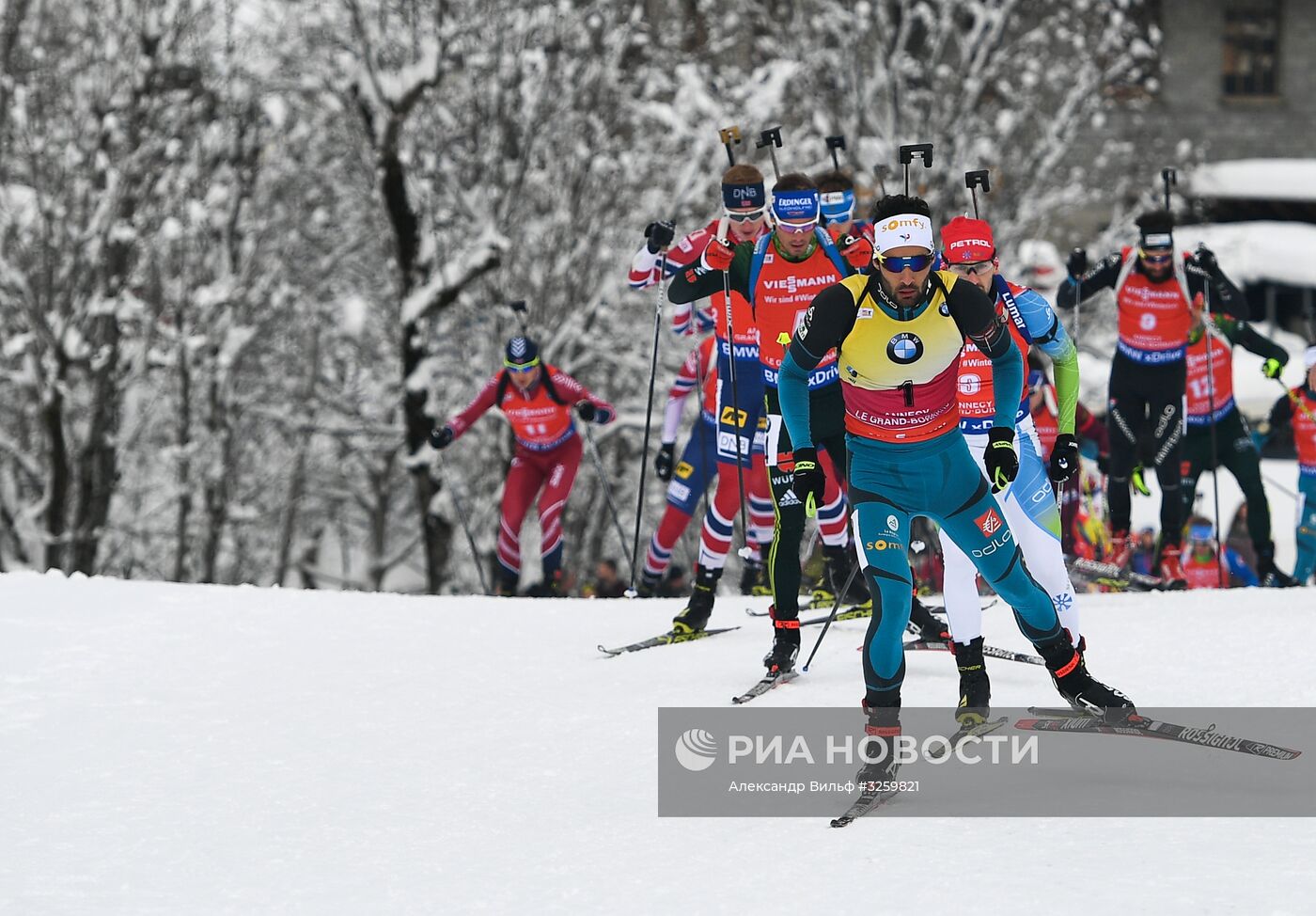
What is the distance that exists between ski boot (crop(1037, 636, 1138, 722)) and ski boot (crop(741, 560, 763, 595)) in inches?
179

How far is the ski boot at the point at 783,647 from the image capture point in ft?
23.6

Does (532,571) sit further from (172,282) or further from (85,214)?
(172,282)

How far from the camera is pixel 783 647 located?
722 centimetres

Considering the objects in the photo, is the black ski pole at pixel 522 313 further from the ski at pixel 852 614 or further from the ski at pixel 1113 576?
the ski at pixel 1113 576

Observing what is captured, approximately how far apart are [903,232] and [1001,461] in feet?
3.05

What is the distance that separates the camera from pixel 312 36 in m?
17.5

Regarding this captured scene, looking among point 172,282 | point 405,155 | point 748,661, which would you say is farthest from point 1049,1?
point 748,661

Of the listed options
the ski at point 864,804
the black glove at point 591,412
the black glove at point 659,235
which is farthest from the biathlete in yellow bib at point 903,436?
the black glove at point 591,412

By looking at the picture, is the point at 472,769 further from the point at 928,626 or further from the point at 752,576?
the point at 752,576

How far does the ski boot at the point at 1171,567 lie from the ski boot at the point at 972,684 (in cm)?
502

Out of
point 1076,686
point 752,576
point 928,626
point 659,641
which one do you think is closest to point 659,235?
point 659,641

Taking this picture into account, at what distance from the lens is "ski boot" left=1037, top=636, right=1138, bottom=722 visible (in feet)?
19.0

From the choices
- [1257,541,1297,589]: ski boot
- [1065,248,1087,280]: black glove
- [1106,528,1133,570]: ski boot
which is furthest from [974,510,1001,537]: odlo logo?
[1257,541,1297,589]: ski boot

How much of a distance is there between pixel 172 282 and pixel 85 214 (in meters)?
5.24
